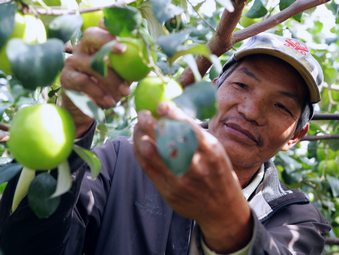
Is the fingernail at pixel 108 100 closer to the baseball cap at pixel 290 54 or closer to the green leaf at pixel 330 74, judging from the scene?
the baseball cap at pixel 290 54

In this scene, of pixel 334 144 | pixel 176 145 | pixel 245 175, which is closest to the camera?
pixel 176 145

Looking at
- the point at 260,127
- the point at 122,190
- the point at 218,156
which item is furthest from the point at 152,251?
the point at 218,156

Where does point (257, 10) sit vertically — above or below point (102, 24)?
below

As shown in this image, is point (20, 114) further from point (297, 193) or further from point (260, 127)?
point (297, 193)

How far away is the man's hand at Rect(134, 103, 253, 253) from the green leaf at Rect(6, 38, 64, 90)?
16 cm

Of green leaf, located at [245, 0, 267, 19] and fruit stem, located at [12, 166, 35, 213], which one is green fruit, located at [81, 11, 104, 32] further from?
green leaf, located at [245, 0, 267, 19]

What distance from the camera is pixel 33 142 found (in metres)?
0.49

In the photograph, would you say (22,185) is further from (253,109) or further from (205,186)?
(253,109)

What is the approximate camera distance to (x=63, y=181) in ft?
1.78

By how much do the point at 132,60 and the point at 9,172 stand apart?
300mm

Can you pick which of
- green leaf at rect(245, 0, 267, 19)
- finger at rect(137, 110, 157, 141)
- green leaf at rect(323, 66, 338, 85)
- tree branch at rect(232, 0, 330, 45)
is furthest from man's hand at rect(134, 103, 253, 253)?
green leaf at rect(323, 66, 338, 85)

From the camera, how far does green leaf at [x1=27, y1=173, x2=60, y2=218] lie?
0.54 meters

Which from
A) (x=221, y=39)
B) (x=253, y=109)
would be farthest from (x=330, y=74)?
(x=221, y=39)

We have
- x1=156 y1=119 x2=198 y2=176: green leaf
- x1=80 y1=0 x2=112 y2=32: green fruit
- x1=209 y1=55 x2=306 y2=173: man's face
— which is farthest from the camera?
x1=209 y1=55 x2=306 y2=173: man's face
